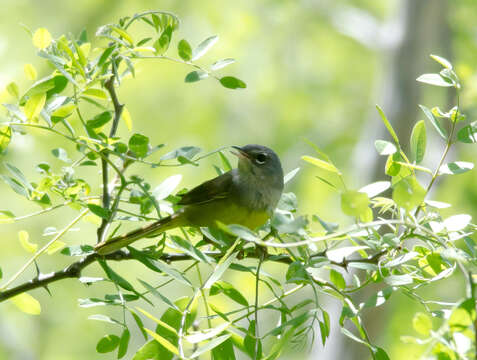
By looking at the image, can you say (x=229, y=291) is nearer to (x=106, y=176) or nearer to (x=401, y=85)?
(x=106, y=176)

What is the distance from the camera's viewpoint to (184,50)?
109 inches

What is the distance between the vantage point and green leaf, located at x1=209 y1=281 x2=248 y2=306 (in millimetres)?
2479

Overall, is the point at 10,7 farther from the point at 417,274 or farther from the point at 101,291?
the point at 417,274

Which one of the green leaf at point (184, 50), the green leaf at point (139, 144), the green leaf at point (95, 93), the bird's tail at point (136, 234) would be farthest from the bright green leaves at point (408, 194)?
the green leaf at point (95, 93)

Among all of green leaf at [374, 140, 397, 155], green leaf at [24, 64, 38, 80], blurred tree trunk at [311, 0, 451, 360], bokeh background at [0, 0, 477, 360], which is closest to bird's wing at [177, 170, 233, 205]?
green leaf at [24, 64, 38, 80]

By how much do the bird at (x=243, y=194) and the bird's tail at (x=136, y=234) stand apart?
184 mm

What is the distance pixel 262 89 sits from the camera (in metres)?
14.3

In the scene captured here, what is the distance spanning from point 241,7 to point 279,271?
5.76 m

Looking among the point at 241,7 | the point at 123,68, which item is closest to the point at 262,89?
the point at 241,7

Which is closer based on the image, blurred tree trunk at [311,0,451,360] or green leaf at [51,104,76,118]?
green leaf at [51,104,76,118]

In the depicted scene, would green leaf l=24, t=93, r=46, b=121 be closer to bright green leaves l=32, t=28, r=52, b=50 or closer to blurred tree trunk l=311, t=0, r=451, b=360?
bright green leaves l=32, t=28, r=52, b=50

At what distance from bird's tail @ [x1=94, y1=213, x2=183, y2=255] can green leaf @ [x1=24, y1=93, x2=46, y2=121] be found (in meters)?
0.61

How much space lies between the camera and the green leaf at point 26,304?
2.74 meters

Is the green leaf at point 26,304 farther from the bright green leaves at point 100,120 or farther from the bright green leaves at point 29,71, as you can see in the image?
the bright green leaves at point 29,71
